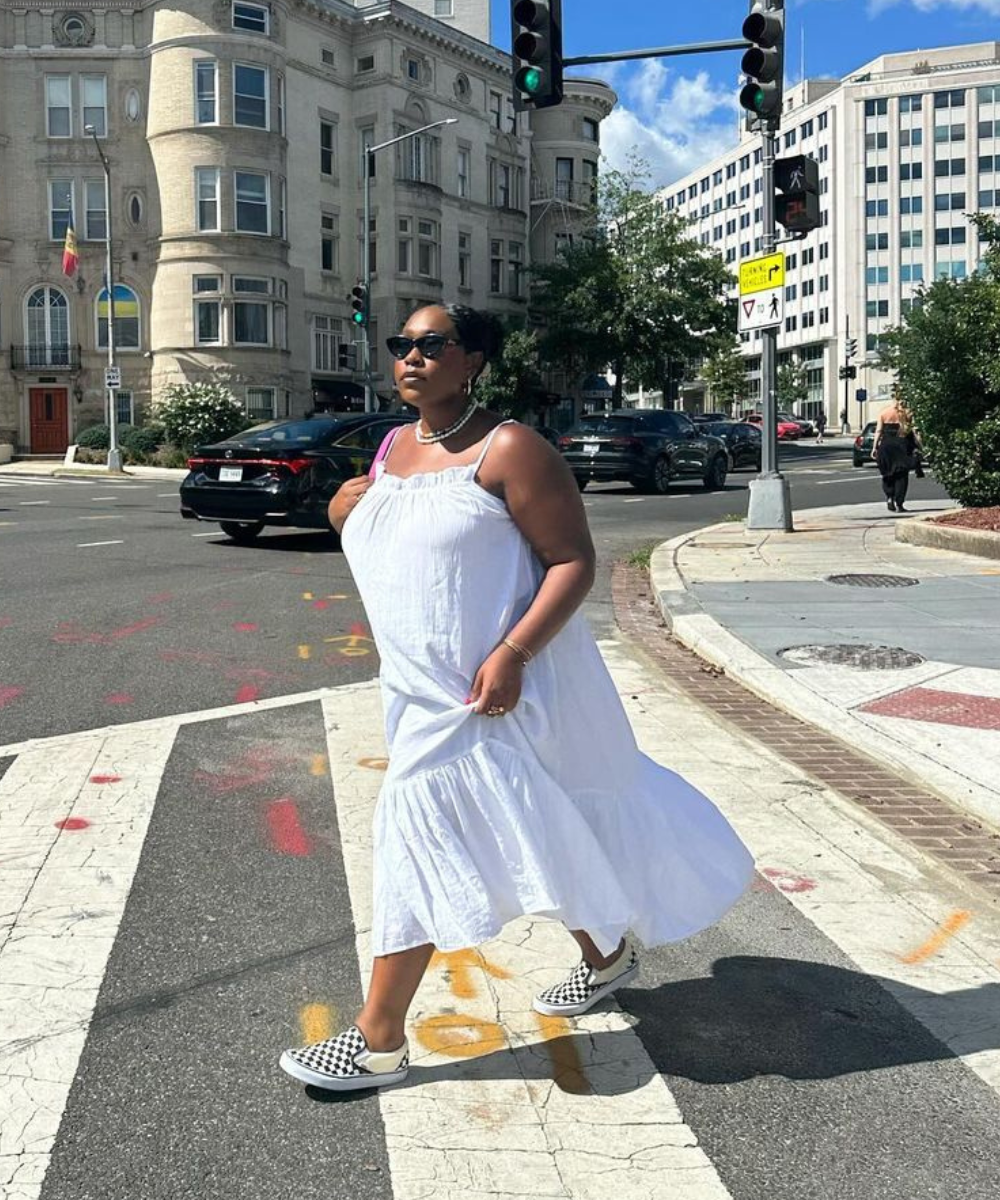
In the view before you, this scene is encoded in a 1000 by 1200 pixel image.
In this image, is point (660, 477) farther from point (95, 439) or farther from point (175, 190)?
point (175, 190)

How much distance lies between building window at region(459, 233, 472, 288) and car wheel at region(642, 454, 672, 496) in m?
32.1

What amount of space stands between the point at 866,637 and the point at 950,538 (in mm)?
5410

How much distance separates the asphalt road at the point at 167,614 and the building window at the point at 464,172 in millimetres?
38372

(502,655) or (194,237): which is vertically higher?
(194,237)

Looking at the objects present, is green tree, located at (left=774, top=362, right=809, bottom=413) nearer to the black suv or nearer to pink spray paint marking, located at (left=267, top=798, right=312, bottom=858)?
the black suv

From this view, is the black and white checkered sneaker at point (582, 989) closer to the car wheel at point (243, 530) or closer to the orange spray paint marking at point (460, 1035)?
the orange spray paint marking at point (460, 1035)

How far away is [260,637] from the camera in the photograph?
31.3 ft

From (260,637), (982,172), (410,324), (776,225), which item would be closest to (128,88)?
(776,225)

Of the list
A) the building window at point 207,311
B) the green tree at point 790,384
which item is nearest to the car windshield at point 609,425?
the building window at point 207,311

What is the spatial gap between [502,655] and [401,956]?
2.46ft

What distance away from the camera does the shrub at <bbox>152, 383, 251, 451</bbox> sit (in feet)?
135

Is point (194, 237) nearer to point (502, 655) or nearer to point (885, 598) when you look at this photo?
point (885, 598)

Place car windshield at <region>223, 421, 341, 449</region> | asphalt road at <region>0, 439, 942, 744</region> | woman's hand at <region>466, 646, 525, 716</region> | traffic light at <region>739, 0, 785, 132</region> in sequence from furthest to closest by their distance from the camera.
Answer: car windshield at <region>223, 421, 341, 449</region>, traffic light at <region>739, 0, 785, 132</region>, asphalt road at <region>0, 439, 942, 744</region>, woman's hand at <region>466, 646, 525, 716</region>

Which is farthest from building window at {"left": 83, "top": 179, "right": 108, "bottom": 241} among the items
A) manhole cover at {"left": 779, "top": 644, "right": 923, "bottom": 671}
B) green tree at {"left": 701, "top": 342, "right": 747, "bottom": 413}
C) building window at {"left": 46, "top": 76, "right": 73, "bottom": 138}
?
green tree at {"left": 701, "top": 342, "right": 747, "bottom": 413}
